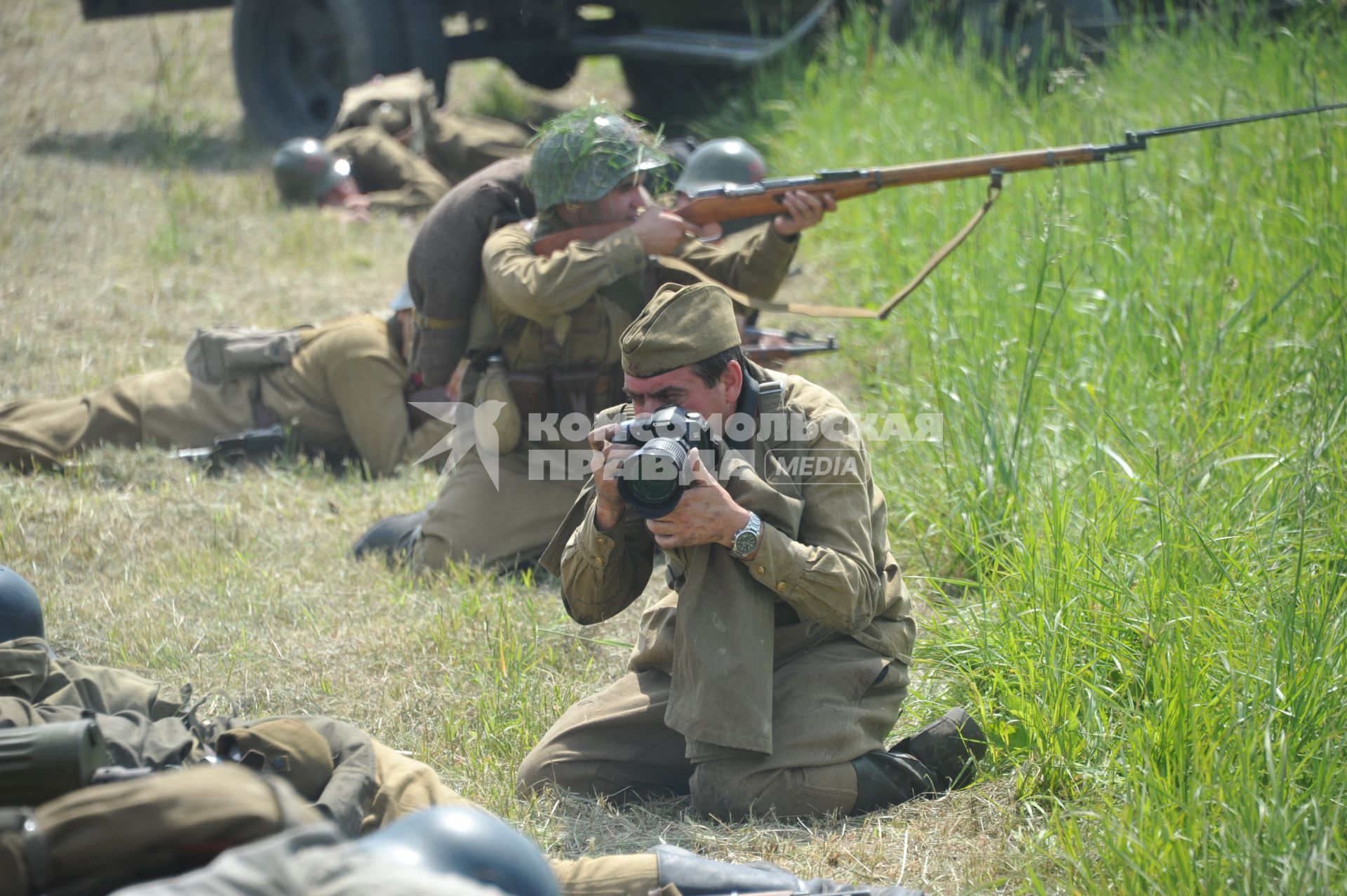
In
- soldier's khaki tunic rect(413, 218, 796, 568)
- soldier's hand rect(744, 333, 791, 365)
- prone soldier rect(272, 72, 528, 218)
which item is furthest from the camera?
prone soldier rect(272, 72, 528, 218)

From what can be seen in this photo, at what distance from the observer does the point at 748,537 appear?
302cm

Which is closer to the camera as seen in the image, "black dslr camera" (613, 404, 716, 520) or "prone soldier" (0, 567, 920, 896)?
"prone soldier" (0, 567, 920, 896)

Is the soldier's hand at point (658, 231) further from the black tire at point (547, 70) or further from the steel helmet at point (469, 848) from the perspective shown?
the black tire at point (547, 70)

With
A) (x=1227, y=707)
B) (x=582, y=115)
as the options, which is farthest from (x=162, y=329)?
(x=1227, y=707)

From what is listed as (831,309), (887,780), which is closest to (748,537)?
(887,780)

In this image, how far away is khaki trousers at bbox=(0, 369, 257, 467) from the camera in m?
5.94

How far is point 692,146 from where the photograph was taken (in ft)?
25.0

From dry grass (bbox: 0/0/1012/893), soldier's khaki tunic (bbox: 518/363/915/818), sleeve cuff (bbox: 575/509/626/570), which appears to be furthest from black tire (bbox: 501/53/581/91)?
sleeve cuff (bbox: 575/509/626/570)

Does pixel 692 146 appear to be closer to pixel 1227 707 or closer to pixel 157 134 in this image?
pixel 1227 707

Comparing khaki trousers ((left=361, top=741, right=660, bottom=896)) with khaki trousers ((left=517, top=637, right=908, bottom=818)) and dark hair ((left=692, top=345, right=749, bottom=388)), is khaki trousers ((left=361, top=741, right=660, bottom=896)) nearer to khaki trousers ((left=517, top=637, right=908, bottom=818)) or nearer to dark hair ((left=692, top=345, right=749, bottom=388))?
khaki trousers ((left=517, top=637, right=908, bottom=818))

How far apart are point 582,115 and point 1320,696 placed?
3.26 metres

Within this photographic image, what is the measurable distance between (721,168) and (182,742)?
4.58 metres

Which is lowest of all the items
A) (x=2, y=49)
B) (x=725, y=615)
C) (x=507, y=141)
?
(x=725, y=615)

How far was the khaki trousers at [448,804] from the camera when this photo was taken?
8.84ft
